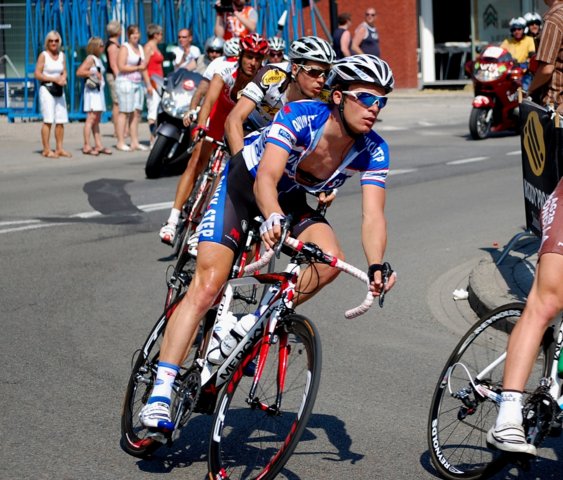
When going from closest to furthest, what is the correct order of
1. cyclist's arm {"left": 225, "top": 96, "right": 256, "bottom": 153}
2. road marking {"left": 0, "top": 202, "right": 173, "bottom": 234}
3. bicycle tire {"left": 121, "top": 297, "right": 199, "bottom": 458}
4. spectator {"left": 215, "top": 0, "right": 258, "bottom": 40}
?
bicycle tire {"left": 121, "top": 297, "right": 199, "bottom": 458} < cyclist's arm {"left": 225, "top": 96, "right": 256, "bottom": 153} < road marking {"left": 0, "top": 202, "right": 173, "bottom": 234} < spectator {"left": 215, "top": 0, "right": 258, "bottom": 40}

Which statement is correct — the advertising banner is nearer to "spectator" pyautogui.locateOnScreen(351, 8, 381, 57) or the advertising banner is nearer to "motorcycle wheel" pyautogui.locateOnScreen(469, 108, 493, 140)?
"motorcycle wheel" pyautogui.locateOnScreen(469, 108, 493, 140)

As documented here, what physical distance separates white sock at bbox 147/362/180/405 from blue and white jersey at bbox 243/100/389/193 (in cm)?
102

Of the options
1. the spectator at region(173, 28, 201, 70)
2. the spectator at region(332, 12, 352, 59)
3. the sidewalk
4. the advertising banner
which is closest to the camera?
the advertising banner

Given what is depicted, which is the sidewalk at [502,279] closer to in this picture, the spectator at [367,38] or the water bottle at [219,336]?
the water bottle at [219,336]

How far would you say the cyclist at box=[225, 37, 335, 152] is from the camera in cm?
713

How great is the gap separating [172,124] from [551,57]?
6906 mm

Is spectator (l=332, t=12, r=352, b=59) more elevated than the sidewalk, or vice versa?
spectator (l=332, t=12, r=352, b=59)

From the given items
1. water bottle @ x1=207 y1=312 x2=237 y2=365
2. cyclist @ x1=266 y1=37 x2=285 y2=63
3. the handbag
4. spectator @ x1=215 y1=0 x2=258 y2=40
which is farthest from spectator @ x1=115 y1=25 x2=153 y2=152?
water bottle @ x1=207 y1=312 x2=237 y2=365

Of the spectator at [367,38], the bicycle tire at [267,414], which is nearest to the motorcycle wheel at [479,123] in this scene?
the spectator at [367,38]

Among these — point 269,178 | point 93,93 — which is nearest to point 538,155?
point 269,178

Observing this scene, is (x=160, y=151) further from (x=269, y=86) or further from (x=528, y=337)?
(x=528, y=337)

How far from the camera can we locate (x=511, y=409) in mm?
4652

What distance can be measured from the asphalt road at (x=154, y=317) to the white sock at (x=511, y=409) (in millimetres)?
605

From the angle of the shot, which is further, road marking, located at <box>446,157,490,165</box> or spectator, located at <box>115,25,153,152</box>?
spectator, located at <box>115,25,153,152</box>
